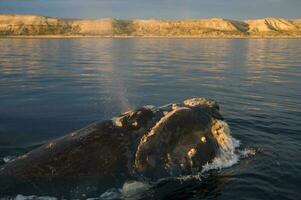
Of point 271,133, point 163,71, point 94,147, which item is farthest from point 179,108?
point 163,71

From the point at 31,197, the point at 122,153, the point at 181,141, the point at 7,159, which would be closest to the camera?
the point at 31,197

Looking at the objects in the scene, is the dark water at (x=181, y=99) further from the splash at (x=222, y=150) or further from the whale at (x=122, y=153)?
the whale at (x=122, y=153)

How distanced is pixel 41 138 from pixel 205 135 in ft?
20.6

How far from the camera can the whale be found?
25.8ft

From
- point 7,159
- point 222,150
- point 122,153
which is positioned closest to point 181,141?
point 122,153

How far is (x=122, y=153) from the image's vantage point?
27.5 ft

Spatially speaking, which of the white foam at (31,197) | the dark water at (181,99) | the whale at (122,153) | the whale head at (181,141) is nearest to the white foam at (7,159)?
the dark water at (181,99)

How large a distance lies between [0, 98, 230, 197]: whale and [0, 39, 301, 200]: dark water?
0.65m

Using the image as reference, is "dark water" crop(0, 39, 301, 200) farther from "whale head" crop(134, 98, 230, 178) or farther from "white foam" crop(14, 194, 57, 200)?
"white foam" crop(14, 194, 57, 200)

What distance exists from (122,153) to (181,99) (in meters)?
13.0

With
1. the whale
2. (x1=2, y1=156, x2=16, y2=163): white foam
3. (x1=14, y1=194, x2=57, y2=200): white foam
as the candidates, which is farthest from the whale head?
(x1=2, y1=156, x2=16, y2=163): white foam

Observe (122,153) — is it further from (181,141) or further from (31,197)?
(31,197)

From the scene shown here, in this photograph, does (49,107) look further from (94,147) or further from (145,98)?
(94,147)

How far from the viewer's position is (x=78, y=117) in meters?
16.9
